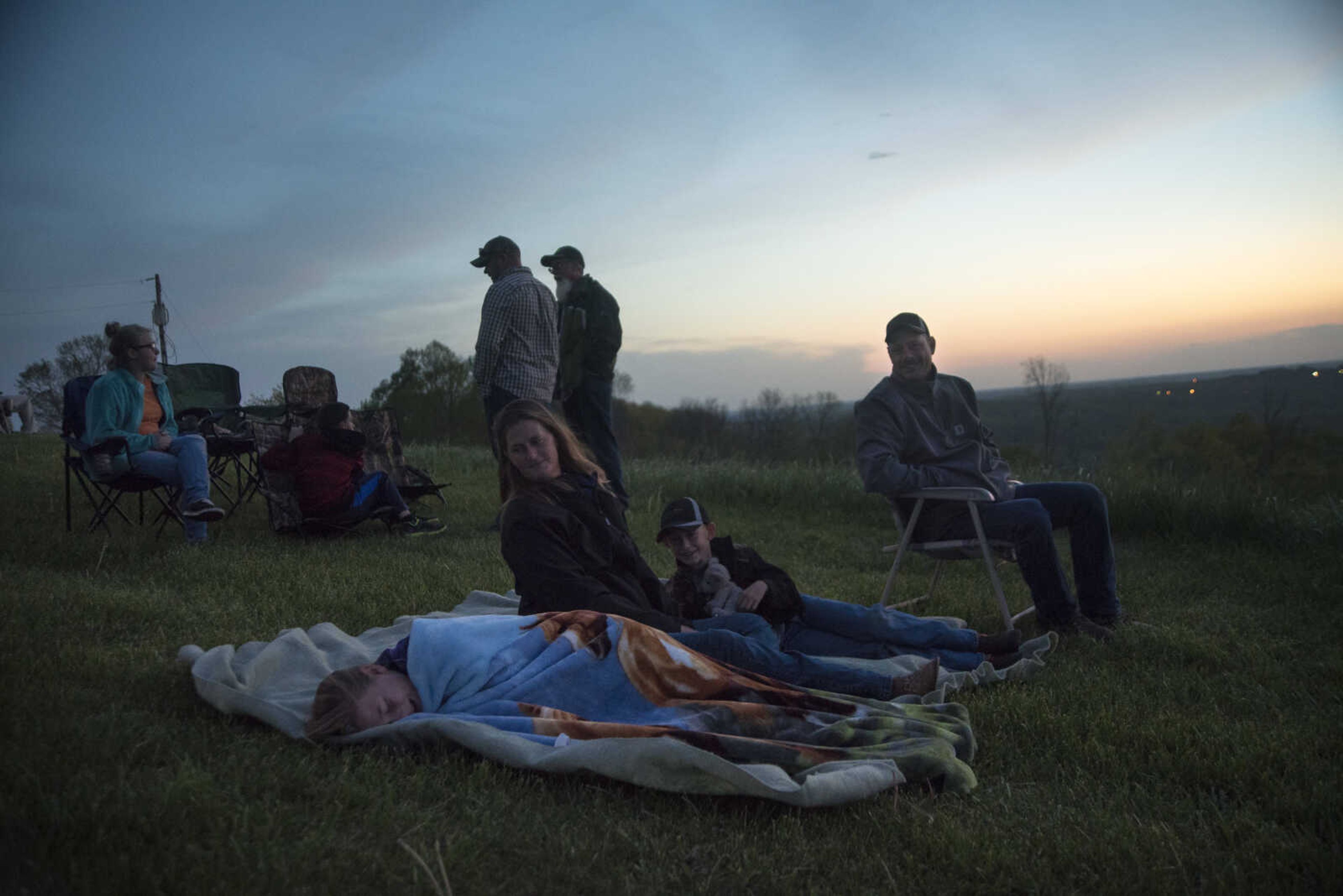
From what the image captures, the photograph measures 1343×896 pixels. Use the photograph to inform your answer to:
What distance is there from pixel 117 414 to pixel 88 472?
420 mm

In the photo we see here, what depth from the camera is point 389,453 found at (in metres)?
7.18

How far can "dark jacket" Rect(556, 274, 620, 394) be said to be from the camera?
638 cm

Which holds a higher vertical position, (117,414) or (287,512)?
(117,414)

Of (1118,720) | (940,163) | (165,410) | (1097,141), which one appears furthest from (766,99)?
(1118,720)

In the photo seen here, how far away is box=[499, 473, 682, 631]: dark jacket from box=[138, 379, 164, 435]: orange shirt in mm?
4029

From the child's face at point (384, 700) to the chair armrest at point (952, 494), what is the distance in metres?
2.58

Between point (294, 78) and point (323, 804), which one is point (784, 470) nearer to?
point (294, 78)

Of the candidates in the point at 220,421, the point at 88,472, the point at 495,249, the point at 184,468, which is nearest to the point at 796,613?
the point at 495,249

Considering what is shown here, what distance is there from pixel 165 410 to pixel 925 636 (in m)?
5.20

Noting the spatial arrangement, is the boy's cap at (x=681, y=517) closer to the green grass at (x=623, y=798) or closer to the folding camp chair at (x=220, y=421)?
the green grass at (x=623, y=798)

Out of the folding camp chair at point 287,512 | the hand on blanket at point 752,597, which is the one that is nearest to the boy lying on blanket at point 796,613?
the hand on blanket at point 752,597

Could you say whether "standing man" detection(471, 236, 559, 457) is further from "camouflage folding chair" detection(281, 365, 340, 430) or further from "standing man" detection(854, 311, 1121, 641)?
"standing man" detection(854, 311, 1121, 641)

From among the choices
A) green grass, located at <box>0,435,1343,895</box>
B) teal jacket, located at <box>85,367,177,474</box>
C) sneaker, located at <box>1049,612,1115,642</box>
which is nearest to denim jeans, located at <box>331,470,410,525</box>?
teal jacket, located at <box>85,367,177,474</box>

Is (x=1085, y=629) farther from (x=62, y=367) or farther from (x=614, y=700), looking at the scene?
(x=62, y=367)
